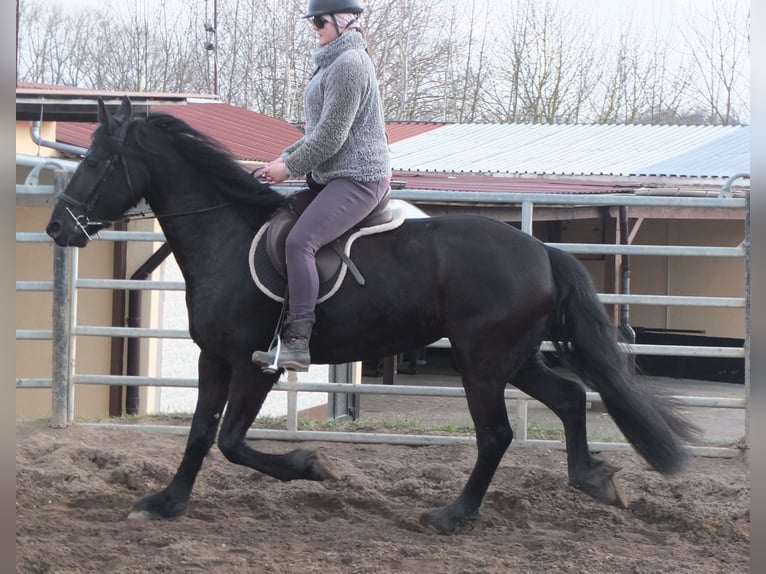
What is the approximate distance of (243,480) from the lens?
5363mm

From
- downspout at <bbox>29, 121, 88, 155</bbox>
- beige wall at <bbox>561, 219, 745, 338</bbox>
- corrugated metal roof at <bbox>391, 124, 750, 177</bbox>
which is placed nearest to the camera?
downspout at <bbox>29, 121, 88, 155</bbox>

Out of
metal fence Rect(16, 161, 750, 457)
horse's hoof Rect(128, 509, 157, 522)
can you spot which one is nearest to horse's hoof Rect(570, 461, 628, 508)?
metal fence Rect(16, 161, 750, 457)

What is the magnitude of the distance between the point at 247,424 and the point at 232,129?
11.1 metres

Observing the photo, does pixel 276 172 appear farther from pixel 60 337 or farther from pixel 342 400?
pixel 342 400

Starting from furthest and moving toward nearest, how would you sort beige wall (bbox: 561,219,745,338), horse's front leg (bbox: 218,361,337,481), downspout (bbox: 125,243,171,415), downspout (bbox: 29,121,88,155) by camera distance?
1. beige wall (bbox: 561,219,745,338)
2. downspout (bbox: 125,243,171,415)
3. downspout (bbox: 29,121,88,155)
4. horse's front leg (bbox: 218,361,337,481)

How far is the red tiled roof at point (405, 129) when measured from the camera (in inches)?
923

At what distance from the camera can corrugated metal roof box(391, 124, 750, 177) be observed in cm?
1809

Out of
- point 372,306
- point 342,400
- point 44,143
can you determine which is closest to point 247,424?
point 372,306

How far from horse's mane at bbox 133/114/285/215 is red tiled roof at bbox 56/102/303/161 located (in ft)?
20.8

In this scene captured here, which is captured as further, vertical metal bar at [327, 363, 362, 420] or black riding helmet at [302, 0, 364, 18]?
vertical metal bar at [327, 363, 362, 420]

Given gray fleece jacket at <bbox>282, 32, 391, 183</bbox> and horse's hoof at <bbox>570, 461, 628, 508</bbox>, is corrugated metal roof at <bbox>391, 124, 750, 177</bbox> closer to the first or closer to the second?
horse's hoof at <bbox>570, 461, 628, 508</bbox>

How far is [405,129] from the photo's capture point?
2461cm

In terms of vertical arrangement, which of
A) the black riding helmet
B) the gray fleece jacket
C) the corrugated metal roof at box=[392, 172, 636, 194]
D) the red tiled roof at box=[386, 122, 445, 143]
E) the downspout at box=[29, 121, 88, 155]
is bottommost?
the gray fleece jacket

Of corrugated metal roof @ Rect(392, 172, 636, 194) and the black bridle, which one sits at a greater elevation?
corrugated metal roof @ Rect(392, 172, 636, 194)
